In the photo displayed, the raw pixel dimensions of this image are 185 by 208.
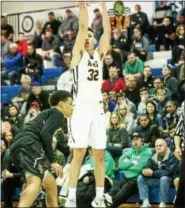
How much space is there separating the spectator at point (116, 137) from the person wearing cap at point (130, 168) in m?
0.35

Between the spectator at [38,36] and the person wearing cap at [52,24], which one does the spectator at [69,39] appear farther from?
the spectator at [38,36]

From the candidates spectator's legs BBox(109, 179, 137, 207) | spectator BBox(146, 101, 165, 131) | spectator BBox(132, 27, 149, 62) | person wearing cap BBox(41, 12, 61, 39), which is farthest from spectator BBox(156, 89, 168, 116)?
person wearing cap BBox(41, 12, 61, 39)

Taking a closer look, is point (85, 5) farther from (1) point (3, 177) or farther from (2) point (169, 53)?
(2) point (169, 53)

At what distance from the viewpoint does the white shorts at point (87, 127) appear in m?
7.44

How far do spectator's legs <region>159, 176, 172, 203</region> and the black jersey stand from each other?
275 centimetres

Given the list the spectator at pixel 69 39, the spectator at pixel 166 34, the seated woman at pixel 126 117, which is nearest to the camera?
the seated woman at pixel 126 117

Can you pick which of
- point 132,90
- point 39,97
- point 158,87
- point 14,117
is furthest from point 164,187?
point 14,117

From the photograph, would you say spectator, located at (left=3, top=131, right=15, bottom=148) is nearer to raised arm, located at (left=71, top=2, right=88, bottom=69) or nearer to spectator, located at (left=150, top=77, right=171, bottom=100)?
spectator, located at (left=150, top=77, right=171, bottom=100)

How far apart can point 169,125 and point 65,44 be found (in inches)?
145

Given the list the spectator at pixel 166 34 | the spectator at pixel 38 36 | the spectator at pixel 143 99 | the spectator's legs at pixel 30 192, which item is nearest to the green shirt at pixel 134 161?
the spectator at pixel 143 99

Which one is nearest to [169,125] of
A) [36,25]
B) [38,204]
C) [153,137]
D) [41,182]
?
[153,137]

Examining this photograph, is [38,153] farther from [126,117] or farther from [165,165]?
[126,117]

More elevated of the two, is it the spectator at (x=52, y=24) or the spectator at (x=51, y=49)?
the spectator at (x=52, y=24)

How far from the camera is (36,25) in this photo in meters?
15.3
